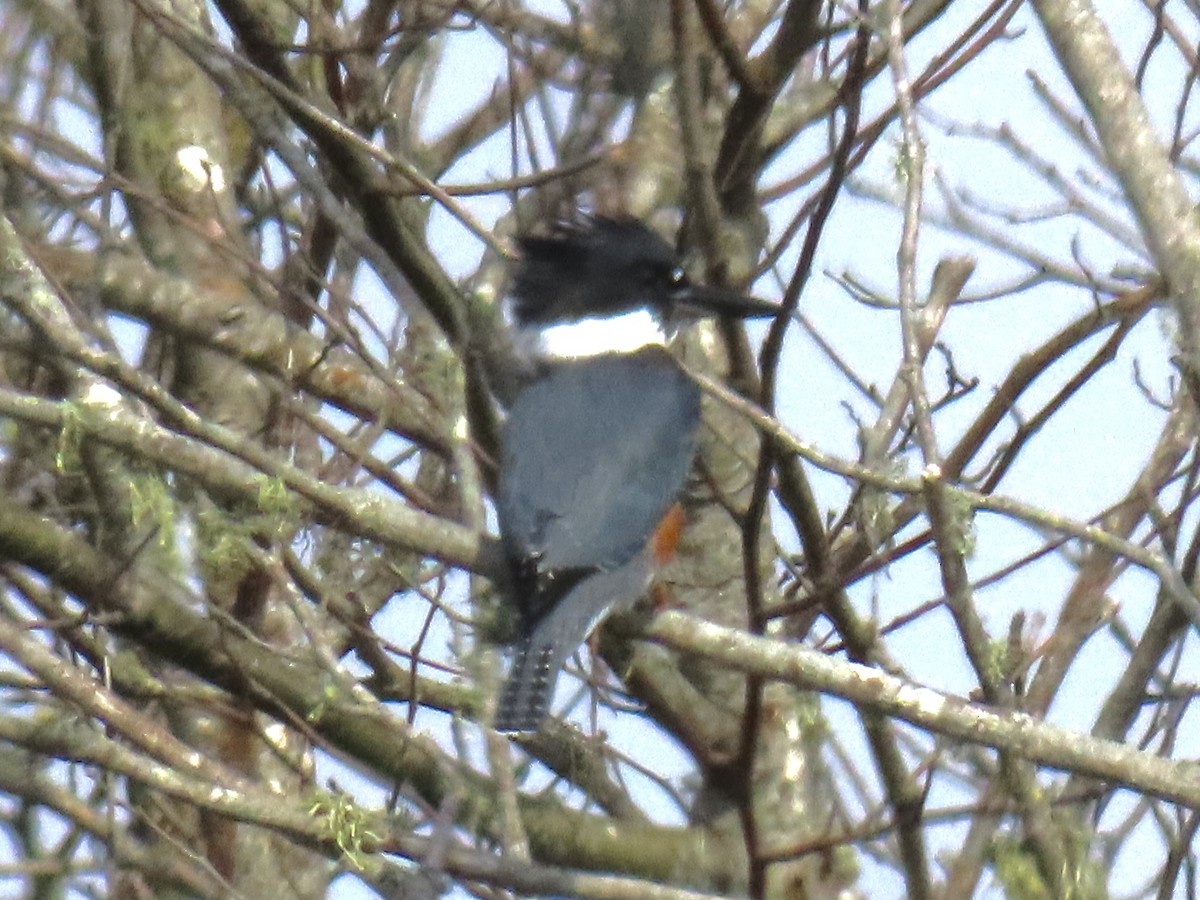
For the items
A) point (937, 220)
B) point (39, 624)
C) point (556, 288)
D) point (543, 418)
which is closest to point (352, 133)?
point (543, 418)

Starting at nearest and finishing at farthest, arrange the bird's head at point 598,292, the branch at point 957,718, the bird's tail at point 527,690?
the branch at point 957,718 → the bird's tail at point 527,690 → the bird's head at point 598,292

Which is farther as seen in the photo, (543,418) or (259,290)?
(259,290)

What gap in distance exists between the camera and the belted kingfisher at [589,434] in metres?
3.28

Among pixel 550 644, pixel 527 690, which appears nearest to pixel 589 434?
pixel 550 644

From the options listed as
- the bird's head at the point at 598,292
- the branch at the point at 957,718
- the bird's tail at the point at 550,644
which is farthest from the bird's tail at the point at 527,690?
the bird's head at the point at 598,292

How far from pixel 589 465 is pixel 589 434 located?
4.8 inches

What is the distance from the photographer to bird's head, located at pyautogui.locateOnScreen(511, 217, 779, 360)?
4.25m

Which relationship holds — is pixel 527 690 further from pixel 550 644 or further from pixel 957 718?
pixel 957 718

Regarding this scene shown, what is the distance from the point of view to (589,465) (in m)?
3.68

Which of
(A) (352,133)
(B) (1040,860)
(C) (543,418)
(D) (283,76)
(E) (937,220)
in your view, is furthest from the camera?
(E) (937,220)

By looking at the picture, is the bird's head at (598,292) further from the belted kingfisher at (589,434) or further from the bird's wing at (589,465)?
the bird's wing at (589,465)

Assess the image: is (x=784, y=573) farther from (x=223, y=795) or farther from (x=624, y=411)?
(x=223, y=795)

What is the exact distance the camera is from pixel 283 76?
339 cm

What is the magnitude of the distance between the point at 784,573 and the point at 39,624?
185 cm
